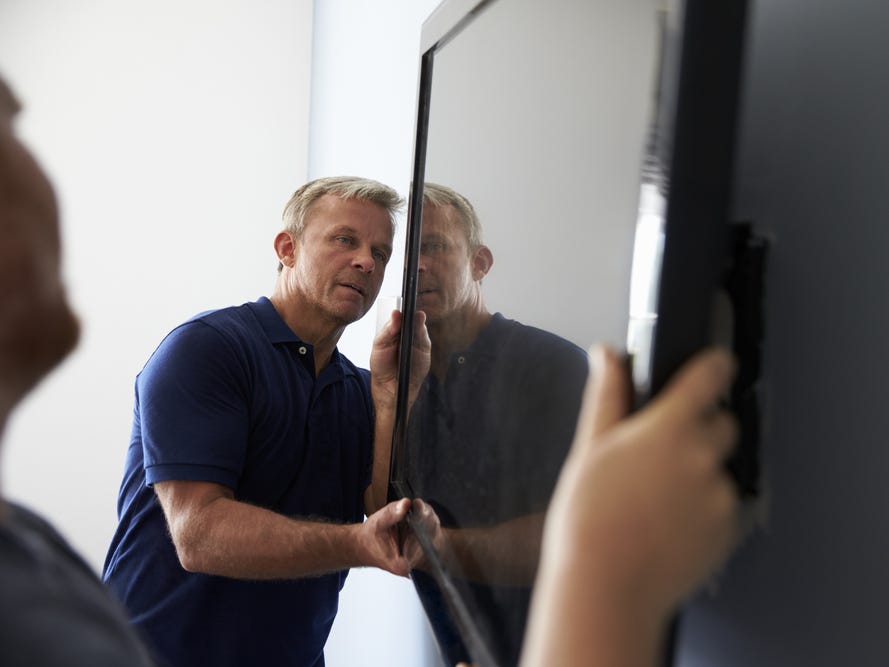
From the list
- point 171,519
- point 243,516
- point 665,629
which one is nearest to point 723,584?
point 665,629

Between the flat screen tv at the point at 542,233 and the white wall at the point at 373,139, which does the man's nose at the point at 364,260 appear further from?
the flat screen tv at the point at 542,233

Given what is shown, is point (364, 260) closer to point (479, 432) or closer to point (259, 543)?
point (259, 543)

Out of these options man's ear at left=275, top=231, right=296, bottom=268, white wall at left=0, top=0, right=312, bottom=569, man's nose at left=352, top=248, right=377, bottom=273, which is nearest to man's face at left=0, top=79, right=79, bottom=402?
man's nose at left=352, top=248, right=377, bottom=273

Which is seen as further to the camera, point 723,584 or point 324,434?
point 324,434

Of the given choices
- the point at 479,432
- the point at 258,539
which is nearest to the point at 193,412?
the point at 258,539

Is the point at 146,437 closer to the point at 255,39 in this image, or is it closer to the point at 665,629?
the point at 665,629

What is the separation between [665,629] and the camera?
1.43 ft

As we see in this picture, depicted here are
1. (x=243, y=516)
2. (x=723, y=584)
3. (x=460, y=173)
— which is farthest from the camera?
(x=243, y=516)

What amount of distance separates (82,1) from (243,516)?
105 inches

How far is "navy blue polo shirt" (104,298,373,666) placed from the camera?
53.3 inches

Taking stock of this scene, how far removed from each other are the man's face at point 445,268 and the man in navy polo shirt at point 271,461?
0.07 metres


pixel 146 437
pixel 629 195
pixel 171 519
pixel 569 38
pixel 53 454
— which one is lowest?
pixel 53 454

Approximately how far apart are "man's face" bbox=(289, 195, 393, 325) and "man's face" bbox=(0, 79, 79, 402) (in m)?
1.11

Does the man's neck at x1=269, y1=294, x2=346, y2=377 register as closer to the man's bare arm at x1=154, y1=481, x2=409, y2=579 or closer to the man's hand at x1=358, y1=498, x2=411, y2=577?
the man's bare arm at x1=154, y1=481, x2=409, y2=579
